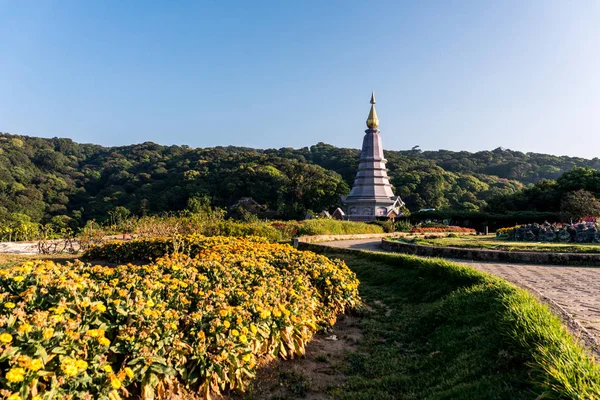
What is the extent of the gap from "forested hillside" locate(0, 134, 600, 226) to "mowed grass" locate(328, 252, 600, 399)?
117 ft

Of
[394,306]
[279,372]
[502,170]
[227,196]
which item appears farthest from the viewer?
[502,170]

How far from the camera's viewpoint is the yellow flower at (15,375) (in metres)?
2.10

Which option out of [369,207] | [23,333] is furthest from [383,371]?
[369,207]

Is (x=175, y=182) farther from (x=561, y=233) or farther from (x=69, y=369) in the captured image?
(x=69, y=369)

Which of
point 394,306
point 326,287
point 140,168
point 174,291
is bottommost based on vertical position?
point 394,306

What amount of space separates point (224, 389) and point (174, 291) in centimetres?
110

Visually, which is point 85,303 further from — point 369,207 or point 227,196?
point 227,196

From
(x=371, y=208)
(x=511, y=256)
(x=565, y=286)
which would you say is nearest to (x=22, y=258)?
(x=565, y=286)

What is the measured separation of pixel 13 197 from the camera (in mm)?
40531

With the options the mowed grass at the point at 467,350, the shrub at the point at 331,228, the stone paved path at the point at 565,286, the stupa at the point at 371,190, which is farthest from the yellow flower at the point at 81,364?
the stupa at the point at 371,190

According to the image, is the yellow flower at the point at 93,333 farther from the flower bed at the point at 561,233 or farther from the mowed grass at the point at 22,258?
the flower bed at the point at 561,233

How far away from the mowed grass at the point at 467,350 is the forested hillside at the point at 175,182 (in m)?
35.5

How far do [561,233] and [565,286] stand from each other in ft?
32.1

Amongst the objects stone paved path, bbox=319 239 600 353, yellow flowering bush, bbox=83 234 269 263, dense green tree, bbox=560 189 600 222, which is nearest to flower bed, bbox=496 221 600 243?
stone paved path, bbox=319 239 600 353
